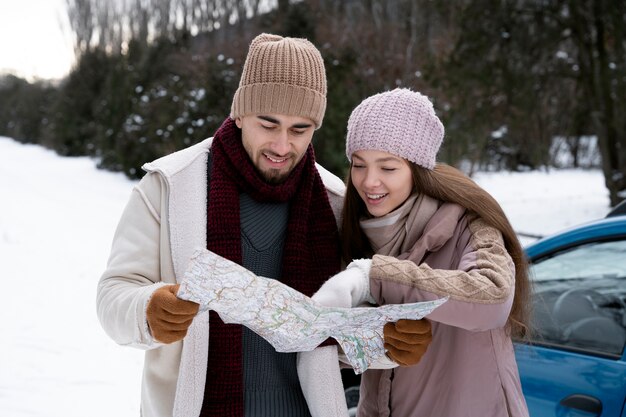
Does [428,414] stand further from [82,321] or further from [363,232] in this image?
[82,321]

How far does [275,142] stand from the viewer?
1.95 meters

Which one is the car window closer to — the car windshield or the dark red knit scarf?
the car windshield

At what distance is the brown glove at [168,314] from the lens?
1.54 meters

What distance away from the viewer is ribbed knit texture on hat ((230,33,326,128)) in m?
1.95

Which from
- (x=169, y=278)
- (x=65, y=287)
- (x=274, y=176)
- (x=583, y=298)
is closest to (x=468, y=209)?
(x=274, y=176)

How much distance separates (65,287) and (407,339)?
665cm

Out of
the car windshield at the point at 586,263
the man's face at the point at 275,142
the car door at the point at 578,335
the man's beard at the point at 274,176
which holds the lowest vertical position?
the car door at the point at 578,335

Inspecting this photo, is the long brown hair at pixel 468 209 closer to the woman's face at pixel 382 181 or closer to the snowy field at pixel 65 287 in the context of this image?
the woman's face at pixel 382 181

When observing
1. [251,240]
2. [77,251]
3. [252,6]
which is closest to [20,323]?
[77,251]

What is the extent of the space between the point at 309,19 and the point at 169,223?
55.5 ft

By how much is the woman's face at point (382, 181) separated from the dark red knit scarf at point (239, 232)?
7.6 inches

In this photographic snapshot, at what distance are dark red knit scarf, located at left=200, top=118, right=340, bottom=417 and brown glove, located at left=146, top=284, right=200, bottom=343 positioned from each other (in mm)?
292

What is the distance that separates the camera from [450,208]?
1917 mm

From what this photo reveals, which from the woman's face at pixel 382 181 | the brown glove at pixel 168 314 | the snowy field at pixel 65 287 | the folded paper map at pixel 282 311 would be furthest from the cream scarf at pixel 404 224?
the snowy field at pixel 65 287
